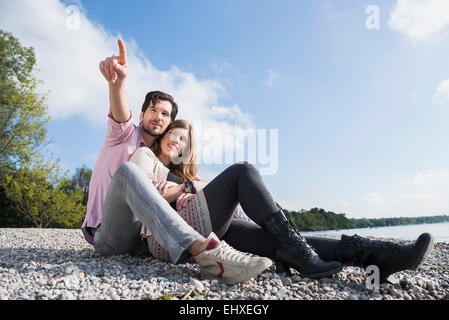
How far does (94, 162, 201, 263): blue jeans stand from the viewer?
212 centimetres

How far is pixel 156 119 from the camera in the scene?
3225mm

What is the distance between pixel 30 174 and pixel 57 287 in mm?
13562

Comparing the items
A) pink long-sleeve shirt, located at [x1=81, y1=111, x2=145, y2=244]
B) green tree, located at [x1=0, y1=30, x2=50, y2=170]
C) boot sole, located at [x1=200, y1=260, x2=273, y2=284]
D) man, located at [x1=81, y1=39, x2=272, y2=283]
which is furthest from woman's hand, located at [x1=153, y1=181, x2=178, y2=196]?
green tree, located at [x1=0, y1=30, x2=50, y2=170]

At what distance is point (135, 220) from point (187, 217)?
1.44 feet

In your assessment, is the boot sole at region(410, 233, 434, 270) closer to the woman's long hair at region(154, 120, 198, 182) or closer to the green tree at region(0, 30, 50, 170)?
the woman's long hair at region(154, 120, 198, 182)

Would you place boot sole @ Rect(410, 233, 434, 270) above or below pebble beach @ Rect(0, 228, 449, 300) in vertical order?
above

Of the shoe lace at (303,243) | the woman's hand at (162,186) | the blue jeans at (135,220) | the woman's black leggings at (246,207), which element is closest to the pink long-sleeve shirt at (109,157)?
the blue jeans at (135,220)

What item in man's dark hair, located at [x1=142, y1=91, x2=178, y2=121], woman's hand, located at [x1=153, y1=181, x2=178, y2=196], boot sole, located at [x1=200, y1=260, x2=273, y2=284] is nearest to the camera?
boot sole, located at [x1=200, y1=260, x2=273, y2=284]

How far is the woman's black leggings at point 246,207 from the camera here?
2367mm

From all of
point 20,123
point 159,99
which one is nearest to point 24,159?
point 20,123

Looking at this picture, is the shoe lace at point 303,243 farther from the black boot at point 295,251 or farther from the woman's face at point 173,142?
the woman's face at point 173,142
